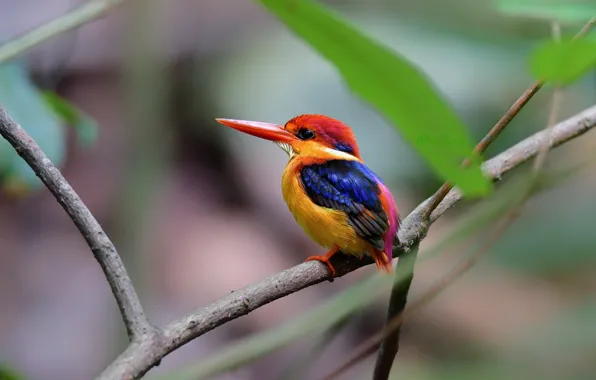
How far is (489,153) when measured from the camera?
4.47 feet

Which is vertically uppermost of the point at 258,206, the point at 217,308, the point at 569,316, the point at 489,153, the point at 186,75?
the point at 186,75

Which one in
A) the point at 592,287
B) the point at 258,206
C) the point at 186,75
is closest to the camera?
the point at 592,287

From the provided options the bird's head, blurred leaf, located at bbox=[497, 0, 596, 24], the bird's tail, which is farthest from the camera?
the bird's head

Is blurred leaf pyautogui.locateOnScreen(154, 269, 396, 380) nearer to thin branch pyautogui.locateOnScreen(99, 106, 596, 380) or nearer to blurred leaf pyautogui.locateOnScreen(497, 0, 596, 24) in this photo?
thin branch pyautogui.locateOnScreen(99, 106, 596, 380)

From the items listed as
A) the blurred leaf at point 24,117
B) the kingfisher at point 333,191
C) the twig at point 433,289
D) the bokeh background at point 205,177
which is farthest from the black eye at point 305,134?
the blurred leaf at point 24,117

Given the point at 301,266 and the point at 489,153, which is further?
the point at 489,153

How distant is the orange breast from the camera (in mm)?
883

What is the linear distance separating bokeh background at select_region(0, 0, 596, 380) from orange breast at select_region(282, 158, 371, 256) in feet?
0.58

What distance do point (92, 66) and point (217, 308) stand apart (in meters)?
2.49

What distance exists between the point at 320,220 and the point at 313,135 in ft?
0.38

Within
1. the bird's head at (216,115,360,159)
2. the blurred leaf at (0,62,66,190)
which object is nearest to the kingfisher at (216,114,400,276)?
the bird's head at (216,115,360,159)

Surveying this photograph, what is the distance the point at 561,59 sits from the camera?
305 millimetres

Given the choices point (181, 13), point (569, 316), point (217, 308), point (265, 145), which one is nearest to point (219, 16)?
point (181, 13)

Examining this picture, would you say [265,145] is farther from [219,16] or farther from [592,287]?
A: [592,287]
